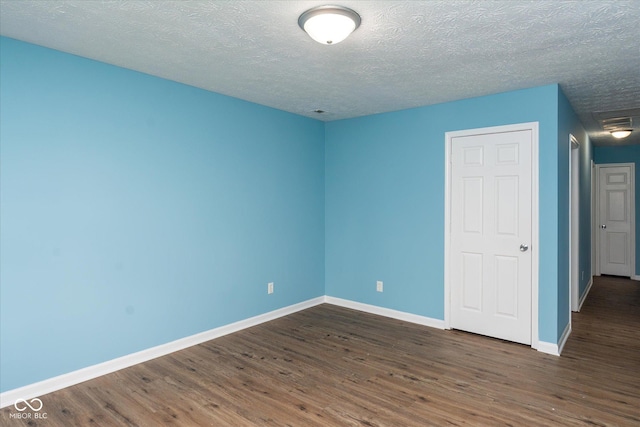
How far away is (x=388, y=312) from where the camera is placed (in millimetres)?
4641

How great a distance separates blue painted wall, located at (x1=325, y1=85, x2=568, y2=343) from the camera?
11.7 feet

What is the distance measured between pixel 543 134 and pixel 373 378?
2.61 metres

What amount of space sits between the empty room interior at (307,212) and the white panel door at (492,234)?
0.02 metres

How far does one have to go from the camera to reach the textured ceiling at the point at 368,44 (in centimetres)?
217

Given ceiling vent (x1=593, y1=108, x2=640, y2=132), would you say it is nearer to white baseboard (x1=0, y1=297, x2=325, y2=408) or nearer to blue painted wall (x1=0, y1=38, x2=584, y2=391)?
blue painted wall (x1=0, y1=38, x2=584, y2=391)

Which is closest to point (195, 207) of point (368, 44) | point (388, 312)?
point (368, 44)

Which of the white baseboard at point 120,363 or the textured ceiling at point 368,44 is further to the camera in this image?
the white baseboard at point 120,363

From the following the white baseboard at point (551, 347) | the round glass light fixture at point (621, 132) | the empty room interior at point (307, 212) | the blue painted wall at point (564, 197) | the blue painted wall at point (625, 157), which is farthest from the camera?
the blue painted wall at point (625, 157)

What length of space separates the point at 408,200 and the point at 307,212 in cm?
129

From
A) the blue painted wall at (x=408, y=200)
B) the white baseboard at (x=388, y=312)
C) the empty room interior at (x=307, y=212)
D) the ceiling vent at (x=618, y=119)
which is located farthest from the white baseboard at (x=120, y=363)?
the ceiling vent at (x=618, y=119)

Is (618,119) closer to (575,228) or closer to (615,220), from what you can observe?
(575,228)

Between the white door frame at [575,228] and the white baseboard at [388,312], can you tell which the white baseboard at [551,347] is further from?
the white door frame at [575,228]

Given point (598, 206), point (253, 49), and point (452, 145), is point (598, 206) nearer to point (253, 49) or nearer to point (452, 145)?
point (452, 145)

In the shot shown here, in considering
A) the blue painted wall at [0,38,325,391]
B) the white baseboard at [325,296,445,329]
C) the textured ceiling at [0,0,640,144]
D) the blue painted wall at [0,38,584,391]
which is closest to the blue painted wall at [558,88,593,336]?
the blue painted wall at [0,38,584,391]
